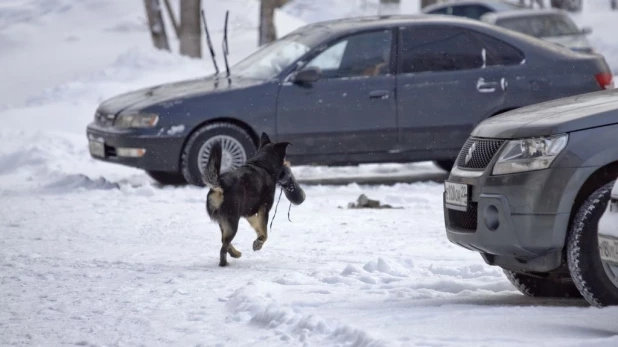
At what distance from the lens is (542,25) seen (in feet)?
79.9

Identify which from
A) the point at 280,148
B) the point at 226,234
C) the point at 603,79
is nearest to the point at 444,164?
the point at 603,79

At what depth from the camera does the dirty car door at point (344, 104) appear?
11750 mm

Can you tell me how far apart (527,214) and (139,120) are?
660 cm

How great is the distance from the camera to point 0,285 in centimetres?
720

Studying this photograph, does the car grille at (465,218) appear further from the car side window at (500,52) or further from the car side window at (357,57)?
the car side window at (500,52)

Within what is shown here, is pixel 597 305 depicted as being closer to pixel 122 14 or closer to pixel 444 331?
pixel 444 331

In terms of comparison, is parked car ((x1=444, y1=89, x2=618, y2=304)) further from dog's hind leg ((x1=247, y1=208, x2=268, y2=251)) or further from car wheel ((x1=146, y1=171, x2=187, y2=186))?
car wheel ((x1=146, y1=171, x2=187, y2=186))

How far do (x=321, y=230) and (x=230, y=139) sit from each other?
103 inches

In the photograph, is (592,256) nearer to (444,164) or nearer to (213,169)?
(213,169)

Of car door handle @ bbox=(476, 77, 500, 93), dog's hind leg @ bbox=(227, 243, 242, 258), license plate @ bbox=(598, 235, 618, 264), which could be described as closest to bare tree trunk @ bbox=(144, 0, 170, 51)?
car door handle @ bbox=(476, 77, 500, 93)

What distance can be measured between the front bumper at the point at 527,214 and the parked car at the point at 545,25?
730 inches

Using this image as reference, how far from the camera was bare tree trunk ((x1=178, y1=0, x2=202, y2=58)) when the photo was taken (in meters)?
25.8

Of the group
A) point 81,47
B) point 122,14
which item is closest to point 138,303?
point 81,47

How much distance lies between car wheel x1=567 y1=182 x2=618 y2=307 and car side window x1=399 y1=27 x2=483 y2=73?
648 cm
